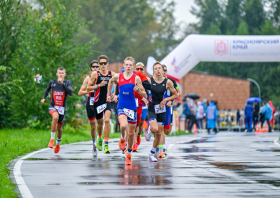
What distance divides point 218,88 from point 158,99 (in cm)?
4445

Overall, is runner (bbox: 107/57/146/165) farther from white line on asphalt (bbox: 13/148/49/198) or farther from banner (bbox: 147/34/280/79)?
banner (bbox: 147/34/280/79)

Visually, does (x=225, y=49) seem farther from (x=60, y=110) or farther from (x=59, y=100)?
(x=60, y=110)

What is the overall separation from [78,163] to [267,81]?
63.9m

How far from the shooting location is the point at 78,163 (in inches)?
423

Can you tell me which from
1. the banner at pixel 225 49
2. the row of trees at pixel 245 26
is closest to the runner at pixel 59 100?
the banner at pixel 225 49

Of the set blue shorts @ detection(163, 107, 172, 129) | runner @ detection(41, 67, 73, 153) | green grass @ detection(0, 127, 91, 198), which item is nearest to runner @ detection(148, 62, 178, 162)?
blue shorts @ detection(163, 107, 172, 129)

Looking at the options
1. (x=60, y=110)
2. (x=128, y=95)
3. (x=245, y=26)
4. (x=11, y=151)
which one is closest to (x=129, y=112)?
(x=128, y=95)

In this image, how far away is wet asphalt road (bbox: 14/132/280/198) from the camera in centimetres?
700

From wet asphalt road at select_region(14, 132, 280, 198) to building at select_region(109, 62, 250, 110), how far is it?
141ft

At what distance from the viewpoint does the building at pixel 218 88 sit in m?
55.2

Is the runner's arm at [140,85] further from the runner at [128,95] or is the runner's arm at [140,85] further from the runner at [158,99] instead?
the runner at [158,99]

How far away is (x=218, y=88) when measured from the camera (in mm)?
55688

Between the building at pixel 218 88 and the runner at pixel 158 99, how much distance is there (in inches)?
1700

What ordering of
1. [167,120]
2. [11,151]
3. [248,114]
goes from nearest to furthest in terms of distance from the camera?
[167,120] → [11,151] → [248,114]
